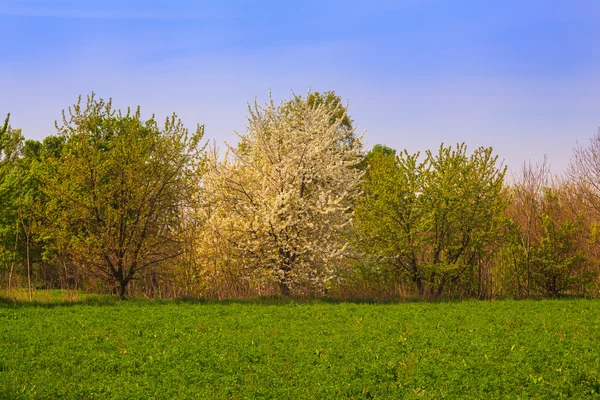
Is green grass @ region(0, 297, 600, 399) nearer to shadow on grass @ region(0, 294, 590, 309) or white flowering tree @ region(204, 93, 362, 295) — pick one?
shadow on grass @ region(0, 294, 590, 309)

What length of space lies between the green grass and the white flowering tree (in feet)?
15.1

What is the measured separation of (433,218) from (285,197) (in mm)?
7048

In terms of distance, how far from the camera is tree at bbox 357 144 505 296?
27938 mm

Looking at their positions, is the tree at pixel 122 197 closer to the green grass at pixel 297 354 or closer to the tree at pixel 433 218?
the green grass at pixel 297 354

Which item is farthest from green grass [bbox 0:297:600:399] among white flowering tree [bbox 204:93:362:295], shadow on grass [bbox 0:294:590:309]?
white flowering tree [bbox 204:93:362:295]

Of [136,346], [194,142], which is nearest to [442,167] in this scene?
[194,142]

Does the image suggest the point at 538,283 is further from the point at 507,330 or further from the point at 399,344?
the point at 399,344

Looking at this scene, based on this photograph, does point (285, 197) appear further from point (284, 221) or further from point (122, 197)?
point (122, 197)

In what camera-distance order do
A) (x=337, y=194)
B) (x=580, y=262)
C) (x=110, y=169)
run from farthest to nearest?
(x=580, y=262), (x=337, y=194), (x=110, y=169)

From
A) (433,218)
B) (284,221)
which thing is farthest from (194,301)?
(433,218)

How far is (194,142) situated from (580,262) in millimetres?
19640

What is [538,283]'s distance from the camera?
29.8 metres

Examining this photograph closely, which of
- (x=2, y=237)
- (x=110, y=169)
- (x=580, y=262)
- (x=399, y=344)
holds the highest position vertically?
(x=110, y=169)

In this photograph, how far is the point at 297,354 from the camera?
1387 centimetres
